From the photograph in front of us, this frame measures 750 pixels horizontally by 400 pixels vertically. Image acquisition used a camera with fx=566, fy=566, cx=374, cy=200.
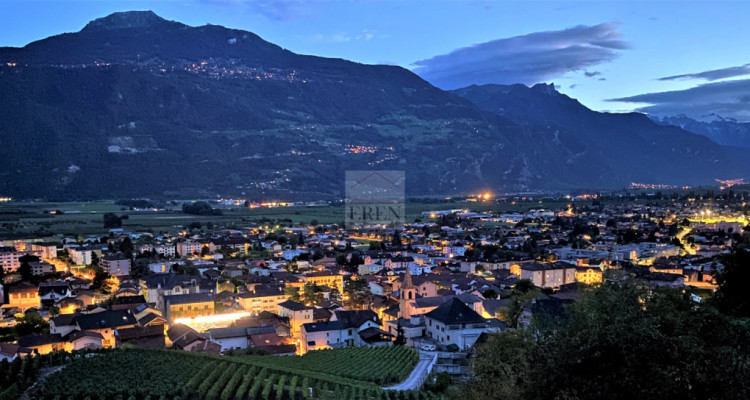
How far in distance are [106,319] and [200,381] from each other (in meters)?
10.1

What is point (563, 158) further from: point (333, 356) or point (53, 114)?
point (333, 356)

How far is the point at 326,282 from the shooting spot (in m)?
34.8

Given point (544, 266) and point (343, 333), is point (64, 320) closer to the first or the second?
point (343, 333)

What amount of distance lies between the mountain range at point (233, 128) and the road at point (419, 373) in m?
94.4

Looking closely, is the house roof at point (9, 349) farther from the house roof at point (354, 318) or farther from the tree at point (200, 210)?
the tree at point (200, 210)

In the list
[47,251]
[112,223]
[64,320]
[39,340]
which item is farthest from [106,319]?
[112,223]

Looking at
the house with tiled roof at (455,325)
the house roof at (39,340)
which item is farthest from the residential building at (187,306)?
the house with tiled roof at (455,325)

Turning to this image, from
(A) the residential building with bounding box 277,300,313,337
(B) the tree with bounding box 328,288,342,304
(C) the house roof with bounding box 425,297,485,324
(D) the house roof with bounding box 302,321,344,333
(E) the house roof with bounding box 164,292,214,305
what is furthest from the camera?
(B) the tree with bounding box 328,288,342,304

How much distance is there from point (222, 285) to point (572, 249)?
2962 cm

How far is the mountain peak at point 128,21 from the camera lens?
179625 mm

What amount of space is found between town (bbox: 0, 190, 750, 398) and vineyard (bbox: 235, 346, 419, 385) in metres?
0.30

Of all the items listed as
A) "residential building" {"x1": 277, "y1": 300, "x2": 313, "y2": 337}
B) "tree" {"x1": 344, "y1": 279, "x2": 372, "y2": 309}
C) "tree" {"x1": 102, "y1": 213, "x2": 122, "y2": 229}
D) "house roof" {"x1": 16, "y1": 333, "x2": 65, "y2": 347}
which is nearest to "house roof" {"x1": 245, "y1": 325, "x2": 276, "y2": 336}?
"residential building" {"x1": 277, "y1": 300, "x2": 313, "y2": 337}

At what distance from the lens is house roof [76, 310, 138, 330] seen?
74.8ft

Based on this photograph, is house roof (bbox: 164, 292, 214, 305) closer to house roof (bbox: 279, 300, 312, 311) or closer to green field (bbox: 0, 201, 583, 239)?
house roof (bbox: 279, 300, 312, 311)
